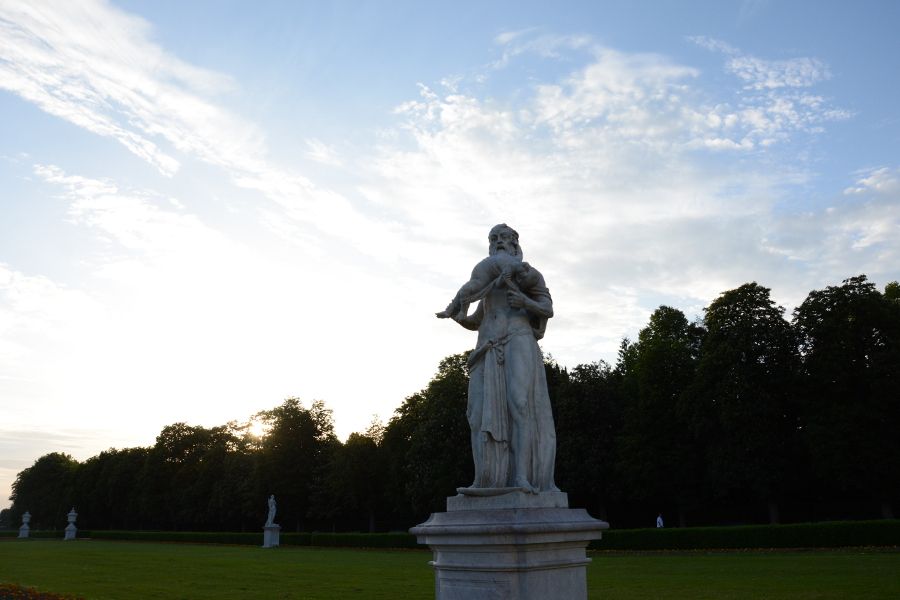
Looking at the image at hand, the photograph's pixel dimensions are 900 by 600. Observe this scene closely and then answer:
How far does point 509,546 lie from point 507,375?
1.62m

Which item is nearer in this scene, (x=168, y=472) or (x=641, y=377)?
(x=641, y=377)

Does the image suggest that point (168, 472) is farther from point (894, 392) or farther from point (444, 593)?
point (444, 593)

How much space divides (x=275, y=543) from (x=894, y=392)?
39889 mm

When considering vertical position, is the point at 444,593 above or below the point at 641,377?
below

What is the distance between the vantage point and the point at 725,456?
3669cm

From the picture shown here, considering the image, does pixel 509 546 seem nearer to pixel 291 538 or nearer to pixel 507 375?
pixel 507 375

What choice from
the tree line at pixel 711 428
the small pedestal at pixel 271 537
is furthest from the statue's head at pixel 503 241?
the small pedestal at pixel 271 537

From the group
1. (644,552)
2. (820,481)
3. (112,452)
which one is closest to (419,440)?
(644,552)

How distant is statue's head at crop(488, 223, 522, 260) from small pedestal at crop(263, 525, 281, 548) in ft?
158

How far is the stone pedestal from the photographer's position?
596cm

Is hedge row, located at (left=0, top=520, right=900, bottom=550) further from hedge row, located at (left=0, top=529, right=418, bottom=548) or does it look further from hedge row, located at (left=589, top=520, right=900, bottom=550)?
hedge row, located at (left=0, top=529, right=418, bottom=548)

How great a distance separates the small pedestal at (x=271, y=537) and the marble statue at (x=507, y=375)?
158ft

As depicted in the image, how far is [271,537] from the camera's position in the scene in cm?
5128

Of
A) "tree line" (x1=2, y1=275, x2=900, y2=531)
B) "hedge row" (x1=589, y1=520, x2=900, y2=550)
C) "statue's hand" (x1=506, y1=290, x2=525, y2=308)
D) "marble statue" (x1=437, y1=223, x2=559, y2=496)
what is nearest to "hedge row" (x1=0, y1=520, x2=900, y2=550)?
"hedge row" (x1=589, y1=520, x2=900, y2=550)
